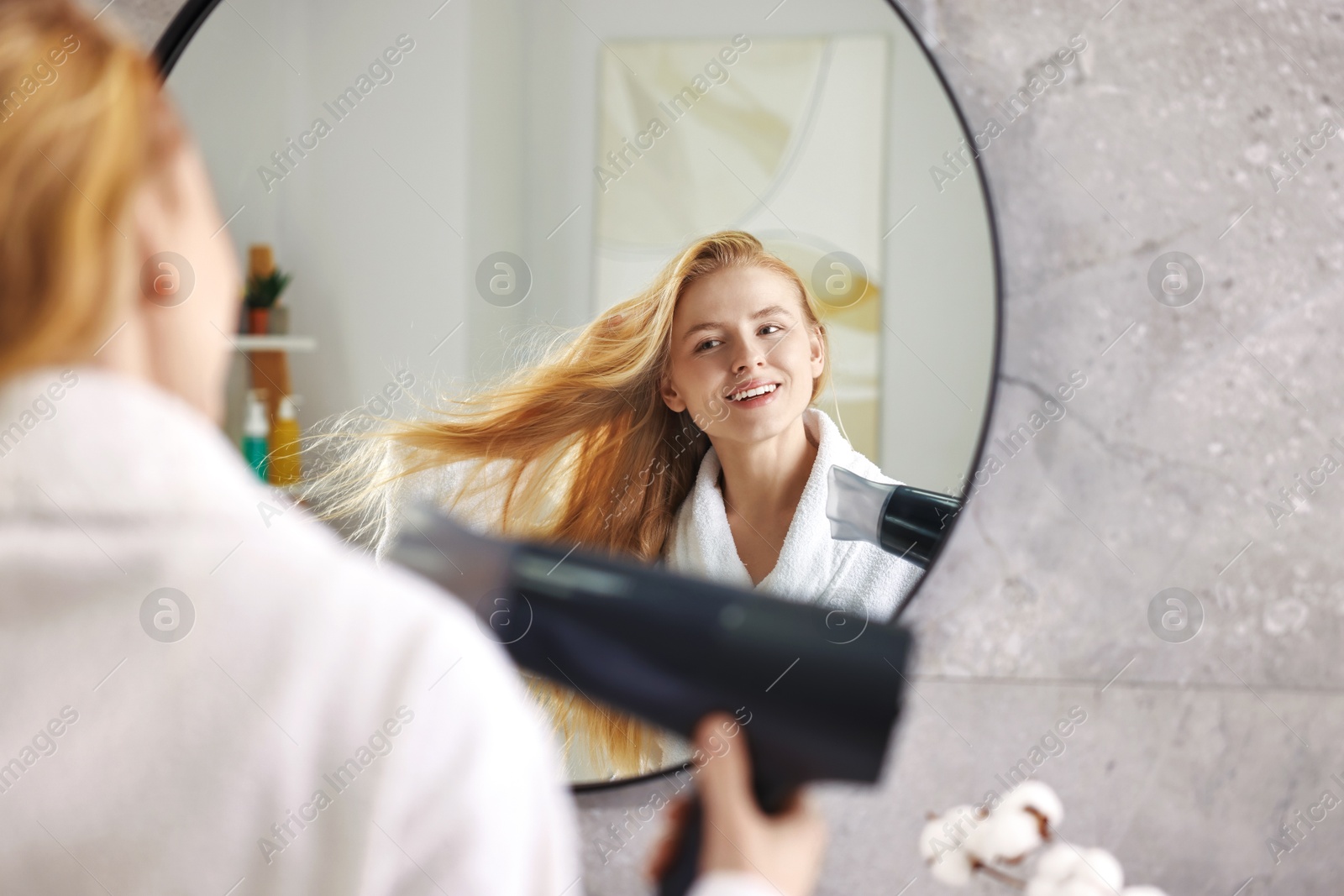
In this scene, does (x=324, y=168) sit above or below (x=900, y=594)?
above

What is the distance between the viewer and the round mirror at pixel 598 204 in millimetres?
641

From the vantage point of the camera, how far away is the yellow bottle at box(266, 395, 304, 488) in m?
0.64

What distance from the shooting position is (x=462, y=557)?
61cm

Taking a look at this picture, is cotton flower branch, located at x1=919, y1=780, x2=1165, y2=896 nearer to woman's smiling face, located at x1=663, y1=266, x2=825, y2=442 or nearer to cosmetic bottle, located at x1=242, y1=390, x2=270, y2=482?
woman's smiling face, located at x1=663, y1=266, x2=825, y2=442

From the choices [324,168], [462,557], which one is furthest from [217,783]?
[324,168]

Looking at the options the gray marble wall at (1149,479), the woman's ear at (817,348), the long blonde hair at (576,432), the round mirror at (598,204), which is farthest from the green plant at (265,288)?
the woman's ear at (817,348)

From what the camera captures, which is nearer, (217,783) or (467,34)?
(217,783)

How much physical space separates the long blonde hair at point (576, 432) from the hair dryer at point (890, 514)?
8 cm

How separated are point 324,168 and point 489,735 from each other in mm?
478

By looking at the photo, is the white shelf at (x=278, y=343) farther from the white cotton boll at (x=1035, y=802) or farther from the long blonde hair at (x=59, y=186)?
the white cotton boll at (x=1035, y=802)

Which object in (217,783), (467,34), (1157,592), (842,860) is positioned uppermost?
(467,34)

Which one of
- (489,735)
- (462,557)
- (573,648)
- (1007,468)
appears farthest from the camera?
(1007,468)

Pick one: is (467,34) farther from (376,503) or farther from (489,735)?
(489,735)

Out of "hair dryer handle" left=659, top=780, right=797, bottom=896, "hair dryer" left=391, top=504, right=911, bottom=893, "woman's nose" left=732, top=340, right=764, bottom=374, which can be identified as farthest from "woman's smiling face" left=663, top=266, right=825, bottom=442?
"hair dryer handle" left=659, top=780, right=797, bottom=896
